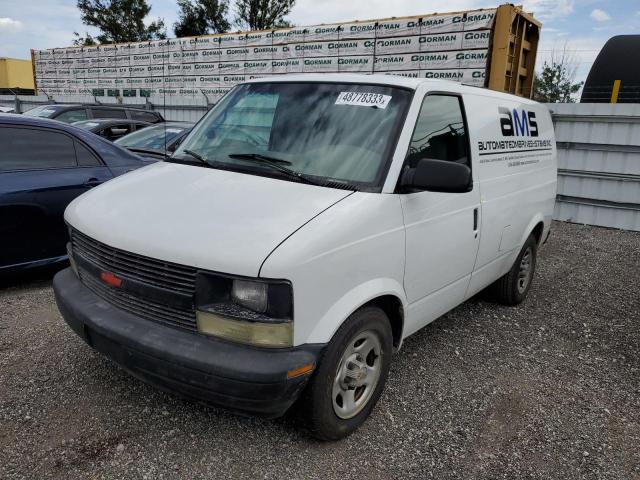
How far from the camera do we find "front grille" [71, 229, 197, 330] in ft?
7.36

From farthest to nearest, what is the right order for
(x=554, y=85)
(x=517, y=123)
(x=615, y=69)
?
(x=554, y=85), (x=615, y=69), (x=517, y=123)

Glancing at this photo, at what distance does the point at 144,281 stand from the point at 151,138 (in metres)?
5.18

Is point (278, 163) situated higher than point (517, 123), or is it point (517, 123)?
point (517, 123)

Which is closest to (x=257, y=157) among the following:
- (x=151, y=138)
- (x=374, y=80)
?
(x=374, y=80)

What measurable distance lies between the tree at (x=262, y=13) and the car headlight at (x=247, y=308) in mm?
39115

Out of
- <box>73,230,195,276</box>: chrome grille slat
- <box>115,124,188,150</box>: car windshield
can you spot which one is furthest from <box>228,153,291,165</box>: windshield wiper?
<box>115,124,188,150</box>: car windshield

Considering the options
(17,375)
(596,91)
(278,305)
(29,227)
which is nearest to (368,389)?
(278,305)

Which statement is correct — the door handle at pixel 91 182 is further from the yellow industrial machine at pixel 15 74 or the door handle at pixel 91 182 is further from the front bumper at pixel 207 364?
the yellow industrial machine at pixel 15 74

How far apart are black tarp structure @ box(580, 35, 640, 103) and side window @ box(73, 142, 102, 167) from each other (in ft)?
32.4

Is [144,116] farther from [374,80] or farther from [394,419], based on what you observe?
[394,419]

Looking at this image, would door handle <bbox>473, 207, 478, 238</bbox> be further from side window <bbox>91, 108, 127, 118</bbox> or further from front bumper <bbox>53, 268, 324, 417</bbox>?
side window <bbox>91, 108, 127, 118</bbox>

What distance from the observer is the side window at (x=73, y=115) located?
33.0 feet

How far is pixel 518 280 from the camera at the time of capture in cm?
475

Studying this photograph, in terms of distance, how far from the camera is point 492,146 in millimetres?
3744
